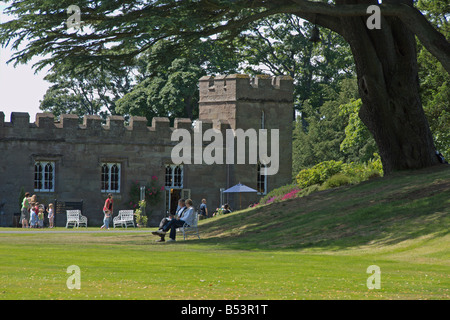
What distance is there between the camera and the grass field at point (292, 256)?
8.62 metres

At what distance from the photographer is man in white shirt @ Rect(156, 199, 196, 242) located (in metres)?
20.3

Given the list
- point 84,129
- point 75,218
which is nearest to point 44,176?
point 84,129

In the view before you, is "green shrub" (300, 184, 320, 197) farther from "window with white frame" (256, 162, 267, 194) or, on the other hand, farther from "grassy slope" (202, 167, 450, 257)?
"window with white frame" (256, 162, 267, 194)

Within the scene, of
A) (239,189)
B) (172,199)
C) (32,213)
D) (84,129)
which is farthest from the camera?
(172,199)

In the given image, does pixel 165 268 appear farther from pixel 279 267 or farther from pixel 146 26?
pixel 146 26

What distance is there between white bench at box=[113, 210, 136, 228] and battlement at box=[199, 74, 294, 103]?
7.92m

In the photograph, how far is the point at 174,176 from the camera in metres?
38.5

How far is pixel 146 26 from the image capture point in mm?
19156

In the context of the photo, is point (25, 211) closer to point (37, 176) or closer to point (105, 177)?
point (37, 176)

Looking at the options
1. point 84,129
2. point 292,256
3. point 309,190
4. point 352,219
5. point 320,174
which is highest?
point 84,129

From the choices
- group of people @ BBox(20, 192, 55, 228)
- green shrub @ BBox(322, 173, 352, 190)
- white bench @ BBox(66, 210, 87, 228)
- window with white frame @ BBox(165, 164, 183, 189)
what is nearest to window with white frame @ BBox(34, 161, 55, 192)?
white bench @ BBox(66, 210, 87, 228)

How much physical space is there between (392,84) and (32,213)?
626 inches

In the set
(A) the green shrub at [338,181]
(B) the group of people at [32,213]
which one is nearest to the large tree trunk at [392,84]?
(A) the green shrub at [338,181]

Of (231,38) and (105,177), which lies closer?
(231,38)
